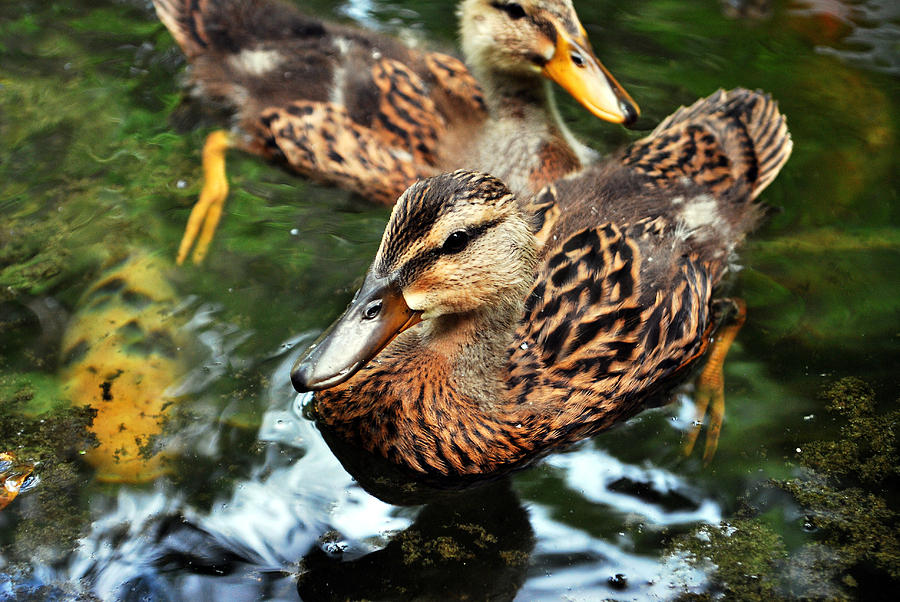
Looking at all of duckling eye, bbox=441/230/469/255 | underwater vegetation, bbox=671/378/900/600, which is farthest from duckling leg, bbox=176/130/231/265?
underwater vegetation, bbox=671/378/900/600

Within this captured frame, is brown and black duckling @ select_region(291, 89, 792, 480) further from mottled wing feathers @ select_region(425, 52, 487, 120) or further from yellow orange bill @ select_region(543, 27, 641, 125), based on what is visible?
mottled wing feathers @ select_region(425, 52, 487, 120)

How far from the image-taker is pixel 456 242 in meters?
3.12

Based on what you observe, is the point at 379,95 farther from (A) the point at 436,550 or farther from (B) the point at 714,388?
(A) the point at 436,550

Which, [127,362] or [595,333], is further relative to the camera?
[127,362]

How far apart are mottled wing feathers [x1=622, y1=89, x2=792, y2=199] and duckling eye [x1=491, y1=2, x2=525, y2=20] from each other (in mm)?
848

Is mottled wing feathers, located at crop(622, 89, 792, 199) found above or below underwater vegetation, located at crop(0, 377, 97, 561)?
above

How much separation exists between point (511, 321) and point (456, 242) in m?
0.43

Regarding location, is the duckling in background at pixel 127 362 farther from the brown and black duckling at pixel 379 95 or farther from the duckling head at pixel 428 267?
A: the duckling head at pixel 428 267

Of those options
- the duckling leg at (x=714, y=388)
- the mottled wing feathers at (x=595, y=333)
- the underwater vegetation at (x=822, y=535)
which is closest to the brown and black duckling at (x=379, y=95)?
the mottled wing feathers at (x=595, y=333)

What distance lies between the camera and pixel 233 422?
3566 mm

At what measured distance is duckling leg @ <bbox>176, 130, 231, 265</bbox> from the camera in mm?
4426

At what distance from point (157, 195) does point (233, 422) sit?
1642mm

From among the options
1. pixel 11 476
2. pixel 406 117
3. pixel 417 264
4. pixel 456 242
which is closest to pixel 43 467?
pixel 11 476

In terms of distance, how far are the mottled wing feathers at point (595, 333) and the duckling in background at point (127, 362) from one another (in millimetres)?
1378
